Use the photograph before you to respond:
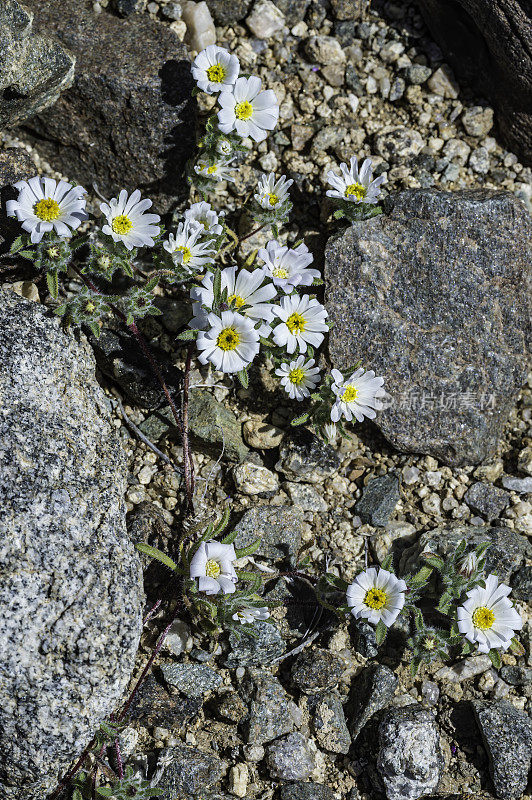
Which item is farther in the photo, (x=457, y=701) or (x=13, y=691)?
(x=457, y=701)

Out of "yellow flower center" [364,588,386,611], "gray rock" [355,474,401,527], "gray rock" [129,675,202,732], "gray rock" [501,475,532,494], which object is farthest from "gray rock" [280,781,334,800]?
"gray rock" [501,475,532,494]

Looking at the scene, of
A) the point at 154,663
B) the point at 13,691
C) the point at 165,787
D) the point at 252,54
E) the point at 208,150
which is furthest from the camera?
the point at 252,54

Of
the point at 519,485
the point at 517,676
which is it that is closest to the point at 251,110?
the point at 519,485

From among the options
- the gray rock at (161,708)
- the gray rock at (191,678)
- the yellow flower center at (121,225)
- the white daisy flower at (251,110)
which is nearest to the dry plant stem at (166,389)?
the yellow flower center at (121,225)

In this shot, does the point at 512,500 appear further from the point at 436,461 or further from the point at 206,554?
the point at 206,554

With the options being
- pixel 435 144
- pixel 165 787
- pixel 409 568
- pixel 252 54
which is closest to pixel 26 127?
pixel 252 54

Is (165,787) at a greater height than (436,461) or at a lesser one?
lesser
